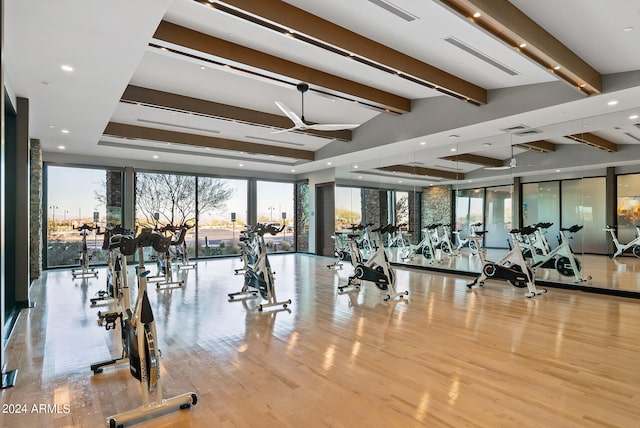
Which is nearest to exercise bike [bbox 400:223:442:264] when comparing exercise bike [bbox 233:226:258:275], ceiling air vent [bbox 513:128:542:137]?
ceiling air vent [bbox 513:128:542:137]

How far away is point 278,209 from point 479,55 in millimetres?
A: 9361

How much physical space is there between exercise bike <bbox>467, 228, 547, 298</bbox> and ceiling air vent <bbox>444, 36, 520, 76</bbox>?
8.77ft

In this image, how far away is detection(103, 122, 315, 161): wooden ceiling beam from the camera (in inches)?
309

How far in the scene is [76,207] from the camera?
9805mm

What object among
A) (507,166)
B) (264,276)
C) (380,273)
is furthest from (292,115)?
(507,166)

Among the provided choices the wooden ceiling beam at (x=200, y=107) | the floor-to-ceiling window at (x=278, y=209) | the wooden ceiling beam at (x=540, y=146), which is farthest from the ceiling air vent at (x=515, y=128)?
the floor-to-ceiling window at (x=278, y=209)

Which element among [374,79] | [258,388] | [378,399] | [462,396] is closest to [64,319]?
[258,388]

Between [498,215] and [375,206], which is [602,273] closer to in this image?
[498,215]

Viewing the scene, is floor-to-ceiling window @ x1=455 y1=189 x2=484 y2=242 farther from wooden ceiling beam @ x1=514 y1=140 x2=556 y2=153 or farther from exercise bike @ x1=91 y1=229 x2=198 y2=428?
exercise bike @ x1=91 y1=229 x2=198 y2=428

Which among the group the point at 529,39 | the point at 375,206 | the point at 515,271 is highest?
the point at 529,39

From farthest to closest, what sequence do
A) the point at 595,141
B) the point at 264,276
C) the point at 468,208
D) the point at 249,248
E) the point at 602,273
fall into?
the point at 468,208
the point at 595,141
the point at 602,273
the point at 249,248
the point at 264,276

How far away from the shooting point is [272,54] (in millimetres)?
5055

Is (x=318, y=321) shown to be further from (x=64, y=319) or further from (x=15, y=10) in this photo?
(x=15, y=10)

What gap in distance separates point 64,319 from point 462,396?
4.85 meters
